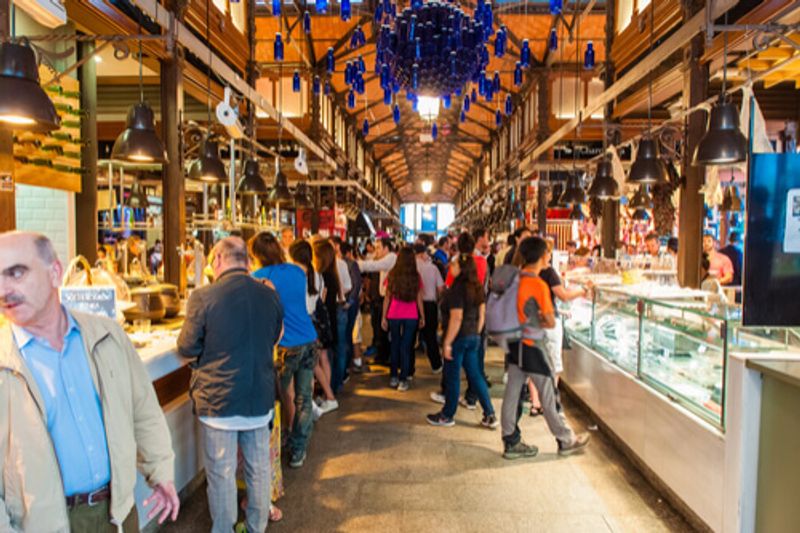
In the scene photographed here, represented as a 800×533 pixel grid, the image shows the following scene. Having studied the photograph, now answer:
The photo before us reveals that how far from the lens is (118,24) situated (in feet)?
18.9

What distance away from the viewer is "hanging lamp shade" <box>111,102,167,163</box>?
3.96 metres

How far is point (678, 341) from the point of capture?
3990mm

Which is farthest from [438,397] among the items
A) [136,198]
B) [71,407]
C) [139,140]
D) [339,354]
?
[136,198]

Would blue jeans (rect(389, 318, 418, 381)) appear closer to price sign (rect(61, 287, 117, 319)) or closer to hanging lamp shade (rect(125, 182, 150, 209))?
price sign (rect(61, 287, 117, 319))

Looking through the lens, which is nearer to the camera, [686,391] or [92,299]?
[92,299]

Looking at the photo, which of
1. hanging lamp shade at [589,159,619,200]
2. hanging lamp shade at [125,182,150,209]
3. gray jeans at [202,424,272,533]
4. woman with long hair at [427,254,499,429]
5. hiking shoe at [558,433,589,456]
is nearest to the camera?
gray jeans at [202,424,272,533]

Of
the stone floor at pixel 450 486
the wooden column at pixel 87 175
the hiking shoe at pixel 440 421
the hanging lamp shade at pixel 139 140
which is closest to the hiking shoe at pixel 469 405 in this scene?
the stone floor at pixel 450 486

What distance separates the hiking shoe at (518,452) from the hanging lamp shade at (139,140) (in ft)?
11.3

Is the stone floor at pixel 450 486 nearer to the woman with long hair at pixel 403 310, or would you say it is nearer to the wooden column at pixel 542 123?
the woman with long hair at pixel 403 310

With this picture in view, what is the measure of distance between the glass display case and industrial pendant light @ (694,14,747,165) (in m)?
1.06

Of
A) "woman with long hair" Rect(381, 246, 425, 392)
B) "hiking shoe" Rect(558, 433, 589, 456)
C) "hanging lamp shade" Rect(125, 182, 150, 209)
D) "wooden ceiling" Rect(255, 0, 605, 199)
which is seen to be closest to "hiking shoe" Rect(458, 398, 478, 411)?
"woman with long hair" Rect(381, 246, 425, 392)

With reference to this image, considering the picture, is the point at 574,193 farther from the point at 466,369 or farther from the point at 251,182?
the point at 251,182

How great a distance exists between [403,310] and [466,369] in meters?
1.45

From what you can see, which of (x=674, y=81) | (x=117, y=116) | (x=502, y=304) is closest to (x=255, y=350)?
(x=502, y=304)
